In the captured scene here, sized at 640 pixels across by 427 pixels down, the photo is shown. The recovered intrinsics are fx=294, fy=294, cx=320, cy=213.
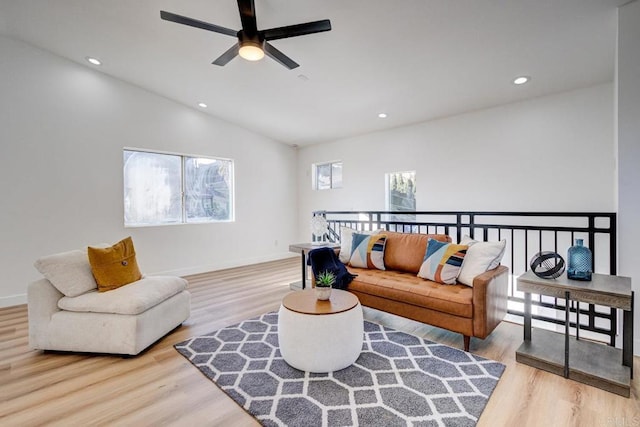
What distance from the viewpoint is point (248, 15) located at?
7.63 feet

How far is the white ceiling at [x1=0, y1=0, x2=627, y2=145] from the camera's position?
2729 mm

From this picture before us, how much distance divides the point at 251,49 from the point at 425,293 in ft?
8.66

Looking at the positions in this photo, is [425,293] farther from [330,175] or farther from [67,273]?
[330,175]

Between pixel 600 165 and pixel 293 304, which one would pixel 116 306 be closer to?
pixel 293 304

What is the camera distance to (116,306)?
246 cm

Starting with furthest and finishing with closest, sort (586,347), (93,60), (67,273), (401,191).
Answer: (401,191), (93,60), (67,273), (586,347)

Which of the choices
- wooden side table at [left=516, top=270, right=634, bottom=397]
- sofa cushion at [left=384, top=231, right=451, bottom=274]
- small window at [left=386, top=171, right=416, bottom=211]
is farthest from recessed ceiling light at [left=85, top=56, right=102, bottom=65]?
wooden side table at [left=516, top=270, right=634, bottom=397]

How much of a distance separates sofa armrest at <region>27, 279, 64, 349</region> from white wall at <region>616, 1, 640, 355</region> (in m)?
4.79

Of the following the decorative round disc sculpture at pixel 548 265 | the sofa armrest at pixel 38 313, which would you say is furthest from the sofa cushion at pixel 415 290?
the sofa armrest at pixel 38 313

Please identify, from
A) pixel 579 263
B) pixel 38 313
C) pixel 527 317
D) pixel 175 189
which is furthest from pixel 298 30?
pixel 175 189

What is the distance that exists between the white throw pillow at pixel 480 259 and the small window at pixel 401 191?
2859 mm

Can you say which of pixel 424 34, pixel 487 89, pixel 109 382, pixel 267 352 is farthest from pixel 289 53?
pixel 109 382

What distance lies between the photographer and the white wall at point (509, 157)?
12.4 feet

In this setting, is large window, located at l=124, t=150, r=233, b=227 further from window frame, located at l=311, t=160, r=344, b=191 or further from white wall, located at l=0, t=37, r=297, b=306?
window frame, located at l=311, t=160, r=344, b=191
